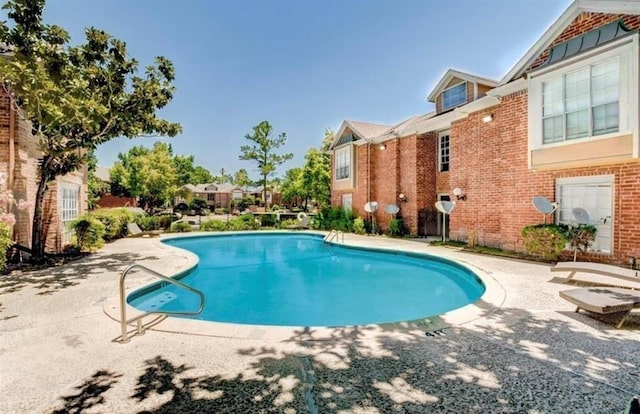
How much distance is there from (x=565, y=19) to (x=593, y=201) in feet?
19.4

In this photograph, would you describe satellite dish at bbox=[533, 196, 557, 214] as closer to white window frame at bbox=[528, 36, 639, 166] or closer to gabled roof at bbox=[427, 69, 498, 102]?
white window frame at bbox=[528, 36, 639, 166]

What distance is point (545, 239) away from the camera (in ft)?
32.6

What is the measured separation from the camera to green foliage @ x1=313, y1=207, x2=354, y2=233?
21922mm

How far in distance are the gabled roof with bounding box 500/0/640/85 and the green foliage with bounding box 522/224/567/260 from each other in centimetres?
570

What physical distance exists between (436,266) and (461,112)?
7396 millimetres

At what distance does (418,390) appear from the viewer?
123 inches

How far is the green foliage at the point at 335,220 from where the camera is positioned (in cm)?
2192

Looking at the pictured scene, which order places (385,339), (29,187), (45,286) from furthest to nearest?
(29,187)
(45,286)
(385,339)

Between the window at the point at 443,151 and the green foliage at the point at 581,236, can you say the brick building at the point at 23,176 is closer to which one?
the green foliage at the point at 581,236

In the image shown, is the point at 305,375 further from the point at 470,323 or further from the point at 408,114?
the point at 408,114

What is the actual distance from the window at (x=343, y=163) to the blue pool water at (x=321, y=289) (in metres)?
8.96

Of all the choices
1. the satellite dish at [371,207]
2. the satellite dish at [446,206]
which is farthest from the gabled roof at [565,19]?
the satellite dish at [371,207]

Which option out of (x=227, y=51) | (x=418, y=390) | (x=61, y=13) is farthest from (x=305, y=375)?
(x=227, y=51)

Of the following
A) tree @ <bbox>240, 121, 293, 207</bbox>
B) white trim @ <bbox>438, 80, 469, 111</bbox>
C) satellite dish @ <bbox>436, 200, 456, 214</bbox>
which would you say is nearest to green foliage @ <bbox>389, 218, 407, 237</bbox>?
satellite dish @ <bbox>436, 200, 456, 214</bbox>
